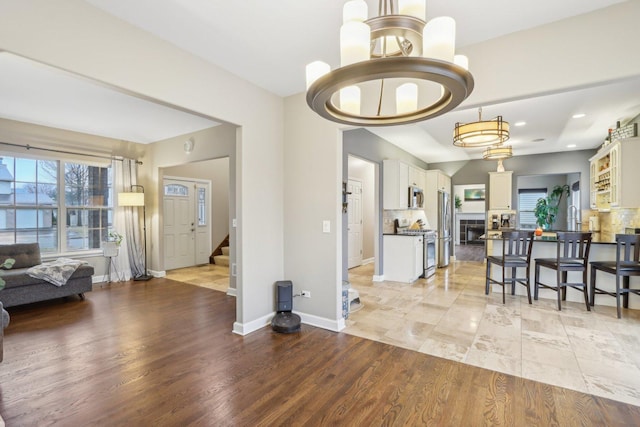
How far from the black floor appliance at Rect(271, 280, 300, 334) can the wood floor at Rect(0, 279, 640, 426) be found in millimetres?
122

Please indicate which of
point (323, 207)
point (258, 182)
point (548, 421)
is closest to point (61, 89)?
point (258, 182)

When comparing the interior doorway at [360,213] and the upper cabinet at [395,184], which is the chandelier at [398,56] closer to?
the upper cabinet at [395,184]

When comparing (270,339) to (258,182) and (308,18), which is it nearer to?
(258,182)

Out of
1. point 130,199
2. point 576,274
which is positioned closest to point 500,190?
point 576,274

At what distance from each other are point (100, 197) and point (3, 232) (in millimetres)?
1448

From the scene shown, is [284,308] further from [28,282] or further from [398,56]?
[28,282]

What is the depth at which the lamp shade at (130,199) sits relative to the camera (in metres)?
5.63

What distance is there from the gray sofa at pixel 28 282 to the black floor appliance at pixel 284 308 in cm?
326

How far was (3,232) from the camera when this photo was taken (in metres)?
4.69

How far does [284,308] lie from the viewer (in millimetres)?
3477

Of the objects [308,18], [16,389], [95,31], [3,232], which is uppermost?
[308,18]

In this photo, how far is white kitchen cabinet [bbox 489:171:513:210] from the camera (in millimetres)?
7598

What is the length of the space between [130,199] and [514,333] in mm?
6454

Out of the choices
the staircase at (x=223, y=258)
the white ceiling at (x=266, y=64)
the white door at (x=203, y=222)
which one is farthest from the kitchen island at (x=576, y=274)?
the white door at (x=203, y=222)
